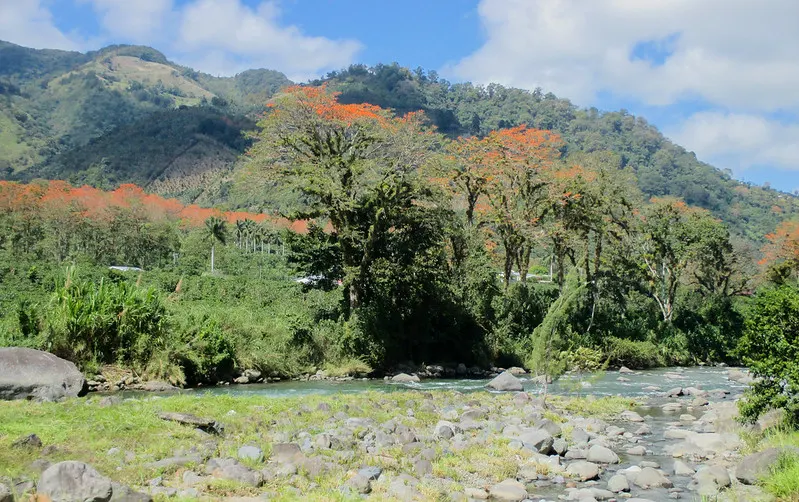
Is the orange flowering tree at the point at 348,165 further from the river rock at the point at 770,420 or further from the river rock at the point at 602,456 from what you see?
the river rock at the point at 770,420

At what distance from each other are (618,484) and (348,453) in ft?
16.4

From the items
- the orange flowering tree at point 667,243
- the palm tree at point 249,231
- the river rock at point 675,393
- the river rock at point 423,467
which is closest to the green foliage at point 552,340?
the river rock at point 675,393

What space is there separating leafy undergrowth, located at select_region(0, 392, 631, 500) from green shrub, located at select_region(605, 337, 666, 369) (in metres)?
23.3

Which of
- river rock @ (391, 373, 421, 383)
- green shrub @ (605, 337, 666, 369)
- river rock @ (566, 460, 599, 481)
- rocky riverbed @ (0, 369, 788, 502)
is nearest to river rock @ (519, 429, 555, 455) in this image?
rocky riverbed @ (0, 369, 788, 502)

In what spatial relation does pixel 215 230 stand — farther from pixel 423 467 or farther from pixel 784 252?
→ pixel 423 467

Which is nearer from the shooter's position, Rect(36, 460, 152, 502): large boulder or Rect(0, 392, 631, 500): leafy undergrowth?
Rect(36, 460, 152, 502): large boulder

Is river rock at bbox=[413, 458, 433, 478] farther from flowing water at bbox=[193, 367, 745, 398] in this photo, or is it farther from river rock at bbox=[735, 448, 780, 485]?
flowing water at bbox=[193, 367, 745, 398]

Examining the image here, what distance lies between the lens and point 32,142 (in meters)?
191

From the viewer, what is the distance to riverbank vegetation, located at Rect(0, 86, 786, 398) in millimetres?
23953

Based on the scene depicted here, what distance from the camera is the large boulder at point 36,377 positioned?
15.8 meters

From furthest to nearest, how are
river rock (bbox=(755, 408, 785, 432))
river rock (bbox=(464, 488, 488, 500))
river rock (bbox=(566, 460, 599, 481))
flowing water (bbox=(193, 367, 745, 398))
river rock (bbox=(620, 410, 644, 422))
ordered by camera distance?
flowing water (bbox=(193, 367, 745, 398)), river rock (bbox=(620, 410, 644, 422)), river rock (bbox=(755, 408, 785, 432)), river rock (bbox=(566, 460, 599, 481)), river rock (bbox=(464, 488, 488, 500))

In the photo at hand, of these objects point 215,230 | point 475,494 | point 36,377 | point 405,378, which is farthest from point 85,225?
point 475,494

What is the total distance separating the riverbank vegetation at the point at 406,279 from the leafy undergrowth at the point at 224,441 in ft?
25.1

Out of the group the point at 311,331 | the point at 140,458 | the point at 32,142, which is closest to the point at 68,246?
the point at 311,331
